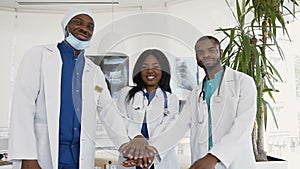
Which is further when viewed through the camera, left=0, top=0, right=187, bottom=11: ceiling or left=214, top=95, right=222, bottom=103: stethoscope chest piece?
left=0, top=0, right=187, bottom=11: ceiling

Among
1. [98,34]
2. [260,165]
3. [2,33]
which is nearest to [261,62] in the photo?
[260,165]

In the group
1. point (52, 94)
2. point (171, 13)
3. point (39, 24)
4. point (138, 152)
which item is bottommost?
point (138, 152)

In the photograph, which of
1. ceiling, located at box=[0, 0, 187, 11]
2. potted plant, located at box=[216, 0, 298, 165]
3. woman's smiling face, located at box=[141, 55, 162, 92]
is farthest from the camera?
ceiling, located at box=[0, 0, 187, 11]

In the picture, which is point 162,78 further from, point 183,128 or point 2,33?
point 2,33

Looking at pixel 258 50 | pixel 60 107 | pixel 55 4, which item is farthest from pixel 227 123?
pixel 55 4

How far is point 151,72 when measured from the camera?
117 centimetres

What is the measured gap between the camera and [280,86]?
8.89ft

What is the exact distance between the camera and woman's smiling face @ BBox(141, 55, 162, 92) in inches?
46.1

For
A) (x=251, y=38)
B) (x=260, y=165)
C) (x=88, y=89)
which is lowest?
(x=260, y=165)

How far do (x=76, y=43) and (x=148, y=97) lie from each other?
408 mm

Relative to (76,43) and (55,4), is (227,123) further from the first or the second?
(55,4)

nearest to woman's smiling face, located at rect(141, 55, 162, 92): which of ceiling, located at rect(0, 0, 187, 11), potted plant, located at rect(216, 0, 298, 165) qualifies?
potted plant, located at rect(216, 0, 298, 165)

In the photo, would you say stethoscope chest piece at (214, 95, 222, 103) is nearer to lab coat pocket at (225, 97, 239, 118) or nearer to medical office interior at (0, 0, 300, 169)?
lab coat pocket at (225, 97, 239, 118)

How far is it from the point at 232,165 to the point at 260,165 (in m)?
0.57
